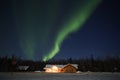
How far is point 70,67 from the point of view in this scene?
5909 cm

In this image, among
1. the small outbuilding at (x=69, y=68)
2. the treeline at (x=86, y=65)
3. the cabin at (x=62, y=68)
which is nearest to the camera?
the treeline at (x=86, y=65)

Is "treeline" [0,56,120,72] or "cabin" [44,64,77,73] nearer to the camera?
"treeline" [0,56,120,72]

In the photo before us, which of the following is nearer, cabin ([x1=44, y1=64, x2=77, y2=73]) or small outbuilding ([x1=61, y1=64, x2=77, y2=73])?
small outbuilding ([x1=61, y1=64, x2=77, y2=73])

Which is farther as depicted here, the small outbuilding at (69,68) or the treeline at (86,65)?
the small outbuilding at (69,68)

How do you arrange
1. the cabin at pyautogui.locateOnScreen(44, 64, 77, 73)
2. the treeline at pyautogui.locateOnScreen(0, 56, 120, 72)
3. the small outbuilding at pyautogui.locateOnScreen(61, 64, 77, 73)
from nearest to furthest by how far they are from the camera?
the treeline at pyautogui.locateOnScreen(0, 56, 120, 72), the small outbuilding at pyautogui.locateOnScreen(61, 64, 77, 73), the cabin at pyautogui.locateOnScreen(44, 64, 77, 73)

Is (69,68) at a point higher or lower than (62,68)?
lower

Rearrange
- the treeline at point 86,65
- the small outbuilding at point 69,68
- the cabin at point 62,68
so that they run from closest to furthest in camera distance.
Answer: the treeline at point 86,65, the small outbuilding at point 69,68, the cabin at point 62,68

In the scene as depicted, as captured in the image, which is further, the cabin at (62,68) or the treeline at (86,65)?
the cabin at (62,68)

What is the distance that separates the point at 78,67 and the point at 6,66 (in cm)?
2794

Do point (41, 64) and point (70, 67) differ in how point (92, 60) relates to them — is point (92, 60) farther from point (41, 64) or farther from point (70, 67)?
point (41, 64)

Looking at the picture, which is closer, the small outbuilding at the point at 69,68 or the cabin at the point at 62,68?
the small outbuilding at the point at 69,68

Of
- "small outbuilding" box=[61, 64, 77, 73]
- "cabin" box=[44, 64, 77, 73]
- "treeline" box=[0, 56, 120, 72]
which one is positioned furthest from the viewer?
"cabin" box=[44, 64, 77, 73]

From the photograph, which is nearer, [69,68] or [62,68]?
[69,68]

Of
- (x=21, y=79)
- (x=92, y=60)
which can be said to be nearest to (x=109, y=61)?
(x=92, y=60)
